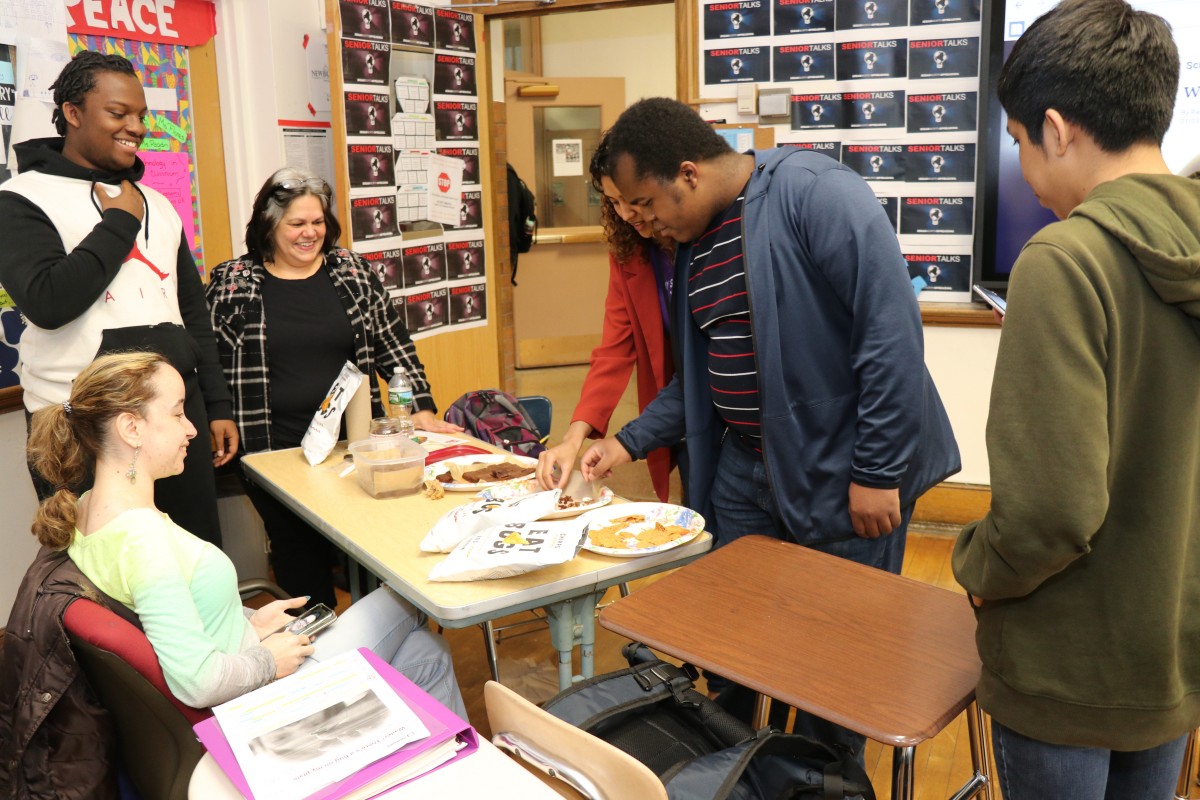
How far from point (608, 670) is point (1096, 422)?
7.36 feet

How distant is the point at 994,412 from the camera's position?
1.10 metres

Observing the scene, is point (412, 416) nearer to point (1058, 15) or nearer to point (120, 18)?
point (120, 18)

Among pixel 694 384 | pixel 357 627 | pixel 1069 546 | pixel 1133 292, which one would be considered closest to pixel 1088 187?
pixel 1133 292

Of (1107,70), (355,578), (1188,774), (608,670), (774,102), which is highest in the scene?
(774,102)

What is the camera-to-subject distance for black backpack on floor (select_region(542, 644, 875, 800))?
4.53 feet

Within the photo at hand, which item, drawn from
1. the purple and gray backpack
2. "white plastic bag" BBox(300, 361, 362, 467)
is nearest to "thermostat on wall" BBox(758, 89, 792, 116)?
the purple and gray backpack

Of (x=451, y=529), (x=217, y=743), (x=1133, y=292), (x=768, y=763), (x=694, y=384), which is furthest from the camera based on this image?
(x=694, y=384)

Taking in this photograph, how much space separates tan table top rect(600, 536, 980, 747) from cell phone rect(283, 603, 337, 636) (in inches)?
24.5

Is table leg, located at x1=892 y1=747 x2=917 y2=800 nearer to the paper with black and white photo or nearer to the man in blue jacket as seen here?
the man in blue jacket

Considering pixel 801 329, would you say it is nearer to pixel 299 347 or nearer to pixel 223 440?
pixel 299 347

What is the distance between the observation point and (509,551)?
5.91ft

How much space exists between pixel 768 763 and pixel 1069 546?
605 millimetres

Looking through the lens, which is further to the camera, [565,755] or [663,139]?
[663,139]

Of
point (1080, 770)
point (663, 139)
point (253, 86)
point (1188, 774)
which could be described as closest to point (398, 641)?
point (663, 139)
